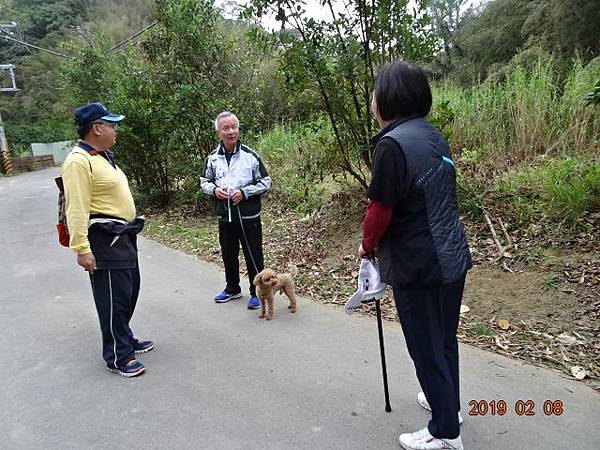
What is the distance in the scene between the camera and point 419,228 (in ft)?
7.35

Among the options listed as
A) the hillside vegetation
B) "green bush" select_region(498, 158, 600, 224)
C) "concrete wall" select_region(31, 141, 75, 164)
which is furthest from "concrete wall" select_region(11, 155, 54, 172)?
"green bush" select_region(498, 158, 600, 224)

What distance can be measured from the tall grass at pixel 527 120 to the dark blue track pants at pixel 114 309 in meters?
4.85

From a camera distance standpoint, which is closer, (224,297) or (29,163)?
(224,297)

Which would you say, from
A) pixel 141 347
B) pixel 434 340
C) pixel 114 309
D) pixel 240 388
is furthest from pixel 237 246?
Answer: pixel 434 340

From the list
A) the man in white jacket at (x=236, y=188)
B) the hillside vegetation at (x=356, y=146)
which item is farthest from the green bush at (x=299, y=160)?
the man in white jacket at (x=236, y=188)

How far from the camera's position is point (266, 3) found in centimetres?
526

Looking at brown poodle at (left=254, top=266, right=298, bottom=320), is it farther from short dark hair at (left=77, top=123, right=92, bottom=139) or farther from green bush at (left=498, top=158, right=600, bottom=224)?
green bush at (left=498, top=158, right=600, bottom=224)

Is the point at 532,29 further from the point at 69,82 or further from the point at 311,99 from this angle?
the point at 69,82

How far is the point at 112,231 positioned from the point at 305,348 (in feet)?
6.13

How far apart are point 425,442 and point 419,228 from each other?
4.09 ft

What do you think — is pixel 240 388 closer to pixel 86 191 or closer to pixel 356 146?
pixel 86 191

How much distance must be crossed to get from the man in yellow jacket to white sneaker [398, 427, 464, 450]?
84.6 inches

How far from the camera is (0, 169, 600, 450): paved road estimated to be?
2.73m

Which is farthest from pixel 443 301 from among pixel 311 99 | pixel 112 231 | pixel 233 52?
pixel 233 52
